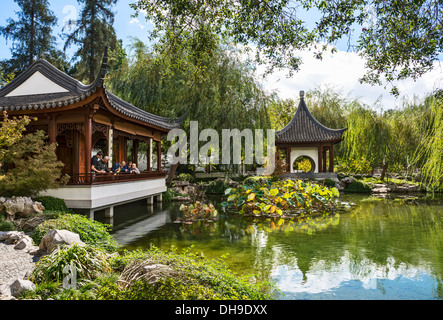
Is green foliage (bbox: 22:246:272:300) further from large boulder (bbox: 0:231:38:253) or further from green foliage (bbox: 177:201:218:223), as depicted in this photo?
green foliage (bbox: 177:201:218:223)

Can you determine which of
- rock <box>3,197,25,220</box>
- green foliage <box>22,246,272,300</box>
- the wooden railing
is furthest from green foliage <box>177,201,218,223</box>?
green foliage <box>22,246,272,300</box>

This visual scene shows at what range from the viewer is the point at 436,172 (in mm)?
8031

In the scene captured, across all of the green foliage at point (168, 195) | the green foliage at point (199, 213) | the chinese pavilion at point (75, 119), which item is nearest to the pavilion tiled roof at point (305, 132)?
the green foliage at point (168, 195)

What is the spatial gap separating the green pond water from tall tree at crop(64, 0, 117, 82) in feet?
43.6

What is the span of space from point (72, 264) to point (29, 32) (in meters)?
23.4

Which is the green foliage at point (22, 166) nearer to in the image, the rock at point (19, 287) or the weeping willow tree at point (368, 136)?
the rock at point (19, 287)

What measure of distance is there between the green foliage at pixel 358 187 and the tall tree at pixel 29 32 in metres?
20.7

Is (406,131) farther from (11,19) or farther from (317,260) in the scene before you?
(11,19)

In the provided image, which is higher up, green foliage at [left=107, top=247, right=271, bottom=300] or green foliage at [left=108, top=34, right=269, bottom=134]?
green foliage at [left=108, top=34, right=269, bottom=134]

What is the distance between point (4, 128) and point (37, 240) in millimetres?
2834

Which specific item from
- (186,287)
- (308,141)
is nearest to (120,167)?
(186,287)

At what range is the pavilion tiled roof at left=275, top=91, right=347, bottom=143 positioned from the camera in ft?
62.2

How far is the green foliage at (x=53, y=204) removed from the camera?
7.50 m
